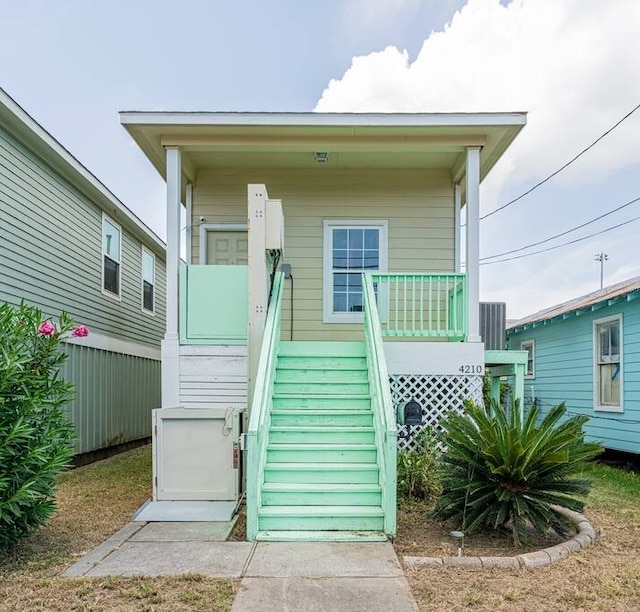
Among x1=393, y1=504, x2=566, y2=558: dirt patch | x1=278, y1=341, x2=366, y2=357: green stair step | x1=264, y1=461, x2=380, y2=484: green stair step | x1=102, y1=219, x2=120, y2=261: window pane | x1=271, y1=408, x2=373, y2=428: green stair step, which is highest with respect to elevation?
x1=102, y1=219, x2=120, y2=261: window pane

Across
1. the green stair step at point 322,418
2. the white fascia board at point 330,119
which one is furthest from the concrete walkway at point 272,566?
the white fascia board at point 330,119

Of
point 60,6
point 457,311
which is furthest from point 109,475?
point 60,6

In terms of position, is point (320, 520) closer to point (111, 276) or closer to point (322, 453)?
point (322, 453)

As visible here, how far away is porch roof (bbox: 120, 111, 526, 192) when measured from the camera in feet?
23.1

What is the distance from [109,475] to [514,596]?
6186 millimetres

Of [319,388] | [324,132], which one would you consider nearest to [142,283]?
[324,132]

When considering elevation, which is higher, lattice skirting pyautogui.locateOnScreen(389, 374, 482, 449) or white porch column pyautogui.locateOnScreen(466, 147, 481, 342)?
white porch column pyautogui.locateOnScreen(466, 147, 481, 342)

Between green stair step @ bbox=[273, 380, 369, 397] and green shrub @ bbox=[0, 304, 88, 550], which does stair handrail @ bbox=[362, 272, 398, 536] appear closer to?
green stair step @ bbox=[273, 380, 369, 397]

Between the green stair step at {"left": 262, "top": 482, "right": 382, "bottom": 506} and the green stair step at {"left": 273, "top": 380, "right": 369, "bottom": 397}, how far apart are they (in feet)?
4.92

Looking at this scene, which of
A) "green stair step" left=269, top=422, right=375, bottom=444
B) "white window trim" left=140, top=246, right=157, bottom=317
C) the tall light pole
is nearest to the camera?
"green stair step" left=269, top=422, right=375, bottom=444

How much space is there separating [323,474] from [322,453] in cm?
30

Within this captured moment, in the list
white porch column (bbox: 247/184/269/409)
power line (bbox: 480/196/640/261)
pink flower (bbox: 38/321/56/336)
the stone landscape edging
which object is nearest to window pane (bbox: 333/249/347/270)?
white porch column (bbox: 247/184/269/409)

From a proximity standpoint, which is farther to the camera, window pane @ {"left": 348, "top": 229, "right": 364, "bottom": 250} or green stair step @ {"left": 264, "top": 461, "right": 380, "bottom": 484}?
window pane @ {"left": 348, "top": 229, "right": 364, "bottom": 250}

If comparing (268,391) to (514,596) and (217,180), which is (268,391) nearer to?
(514,596)
